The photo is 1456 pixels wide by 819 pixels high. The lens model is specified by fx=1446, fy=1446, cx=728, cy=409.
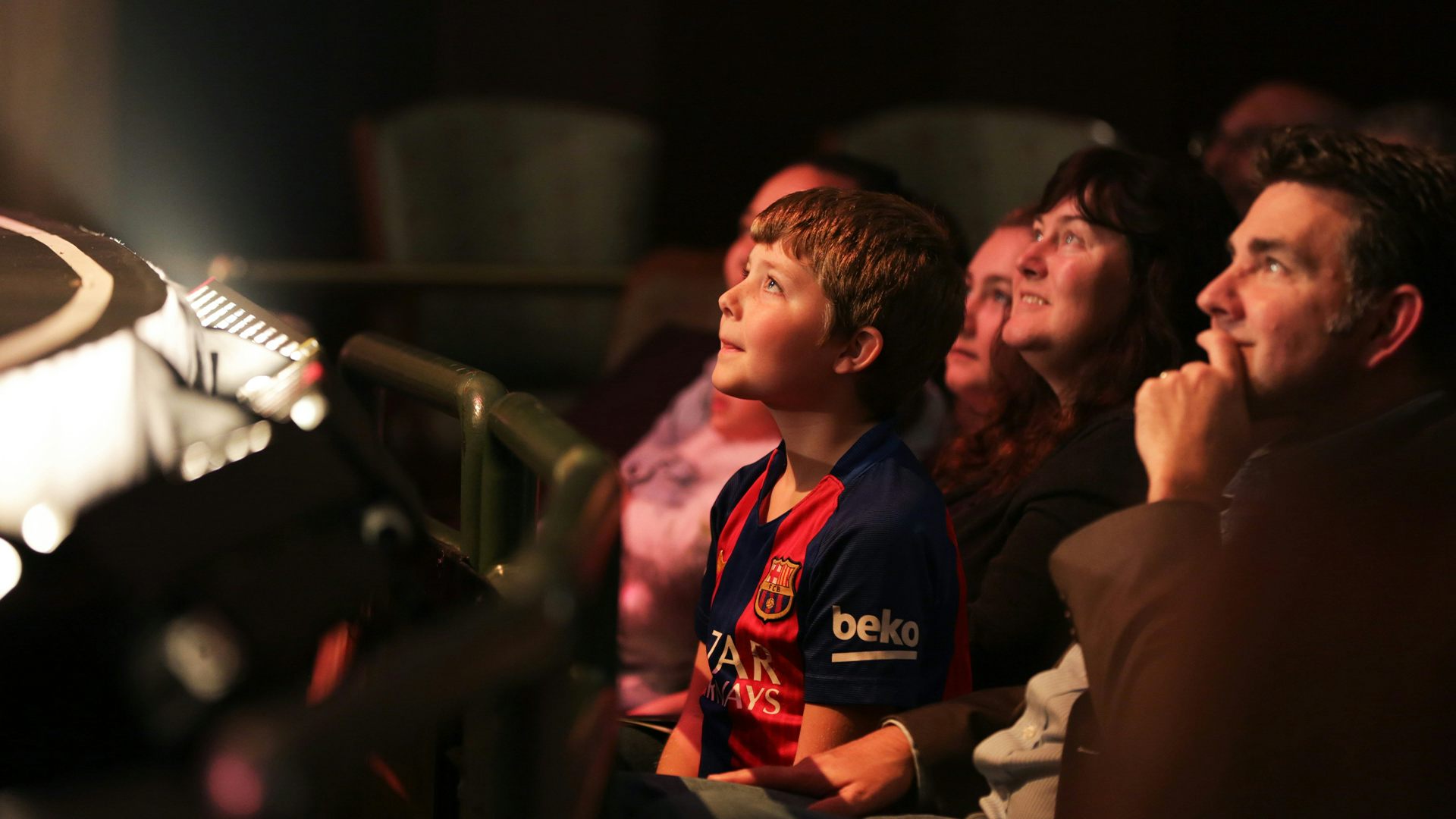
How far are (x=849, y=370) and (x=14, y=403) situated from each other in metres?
0.51

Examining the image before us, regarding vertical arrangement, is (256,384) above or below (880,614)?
above

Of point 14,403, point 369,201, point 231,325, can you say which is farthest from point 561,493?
point 369,201

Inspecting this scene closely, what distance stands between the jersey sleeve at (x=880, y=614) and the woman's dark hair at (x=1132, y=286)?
0.17 meters

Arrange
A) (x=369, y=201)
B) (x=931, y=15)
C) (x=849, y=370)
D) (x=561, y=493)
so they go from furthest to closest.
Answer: (x=931, y=15)
(x=369, y=201)
(x=849, y=370)
(x=561, y=493)

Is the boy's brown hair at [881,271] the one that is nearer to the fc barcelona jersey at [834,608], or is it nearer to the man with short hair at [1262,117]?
the fc barcelona jersey at [834,608]

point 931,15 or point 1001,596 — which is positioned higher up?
point 931,15

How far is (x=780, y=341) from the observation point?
3.18 feet

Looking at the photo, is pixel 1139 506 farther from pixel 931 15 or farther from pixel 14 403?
pixel 931 15

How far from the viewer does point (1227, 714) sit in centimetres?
89

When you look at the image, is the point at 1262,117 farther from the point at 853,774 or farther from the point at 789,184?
the point at 853,774

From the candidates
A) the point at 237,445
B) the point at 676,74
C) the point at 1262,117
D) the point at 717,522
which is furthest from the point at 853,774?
the point at 676,74

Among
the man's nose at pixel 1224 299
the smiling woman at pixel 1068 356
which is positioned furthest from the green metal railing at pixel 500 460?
the man's nose at pixel 1224 299

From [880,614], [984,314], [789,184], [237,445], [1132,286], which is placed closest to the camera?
[237,445]

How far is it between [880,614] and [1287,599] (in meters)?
0.25
